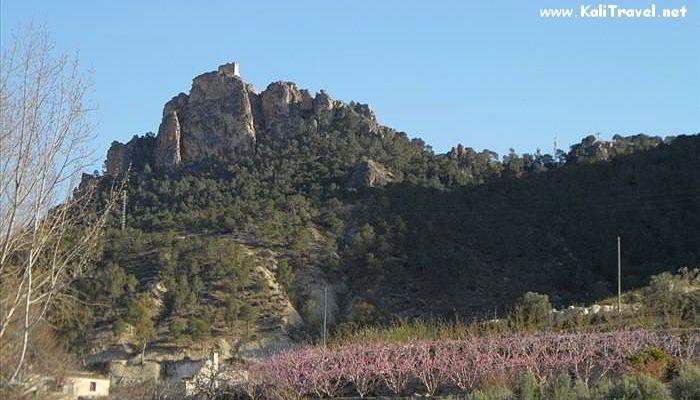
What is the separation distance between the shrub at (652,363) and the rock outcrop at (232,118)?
42.7 meters

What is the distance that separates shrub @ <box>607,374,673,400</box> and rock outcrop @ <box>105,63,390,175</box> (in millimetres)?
46951

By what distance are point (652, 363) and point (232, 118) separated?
1836 inches

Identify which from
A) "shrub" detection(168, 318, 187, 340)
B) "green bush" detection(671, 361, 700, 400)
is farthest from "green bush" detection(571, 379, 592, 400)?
"shrub" detection(168, 318, 187, 340)

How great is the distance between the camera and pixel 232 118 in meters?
61.7

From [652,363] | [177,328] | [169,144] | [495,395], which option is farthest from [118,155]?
[495,395]

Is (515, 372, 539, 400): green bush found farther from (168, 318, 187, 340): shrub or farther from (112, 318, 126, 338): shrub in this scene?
(112, 318, 126, 338): shrub

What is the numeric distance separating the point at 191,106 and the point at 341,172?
1359cm

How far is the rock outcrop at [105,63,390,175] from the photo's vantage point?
199 ft

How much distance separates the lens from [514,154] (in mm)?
62250

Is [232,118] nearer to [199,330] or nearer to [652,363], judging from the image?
[199,330]

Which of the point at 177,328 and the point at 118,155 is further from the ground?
the point at 118,155

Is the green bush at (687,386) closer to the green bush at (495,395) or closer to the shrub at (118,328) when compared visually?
the green bush at (495,395)

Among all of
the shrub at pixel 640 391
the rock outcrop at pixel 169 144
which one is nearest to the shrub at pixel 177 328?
the rock outcrop at pixel 169 144

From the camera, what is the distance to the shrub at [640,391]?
12.5 metres
